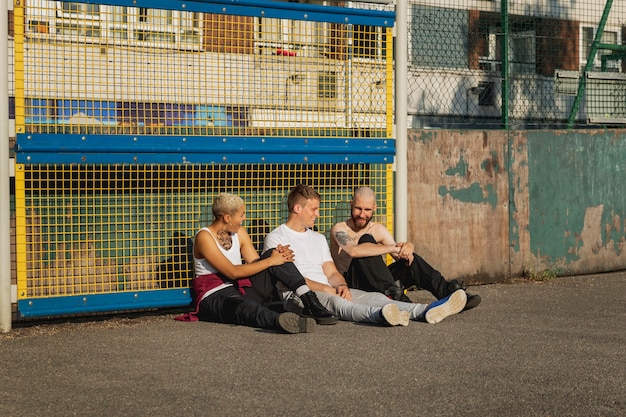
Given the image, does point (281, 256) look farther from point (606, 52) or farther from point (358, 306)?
point (606, 52)

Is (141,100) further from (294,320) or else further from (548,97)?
(548,97)

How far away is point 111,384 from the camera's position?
5.41 metres

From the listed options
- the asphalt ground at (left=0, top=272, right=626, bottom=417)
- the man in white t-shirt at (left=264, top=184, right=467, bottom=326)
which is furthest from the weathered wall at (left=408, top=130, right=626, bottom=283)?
the asphalt ground at (left=0, top=272, right=626, bottom=417)

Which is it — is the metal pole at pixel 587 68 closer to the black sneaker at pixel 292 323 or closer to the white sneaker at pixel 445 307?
the white sneaker at pixel 445 307

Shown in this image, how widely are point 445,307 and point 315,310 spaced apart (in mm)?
968

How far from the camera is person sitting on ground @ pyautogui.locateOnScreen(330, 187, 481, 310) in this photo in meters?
Result: 8.18

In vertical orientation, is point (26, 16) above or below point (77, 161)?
above

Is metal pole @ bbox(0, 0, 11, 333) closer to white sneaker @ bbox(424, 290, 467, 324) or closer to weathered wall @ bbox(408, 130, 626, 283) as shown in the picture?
white sneaker @ bbox(424, 290, 467, 324)

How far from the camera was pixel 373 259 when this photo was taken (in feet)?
27.1

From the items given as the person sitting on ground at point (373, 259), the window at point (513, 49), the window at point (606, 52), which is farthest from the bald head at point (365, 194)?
the window at point (606, 52)

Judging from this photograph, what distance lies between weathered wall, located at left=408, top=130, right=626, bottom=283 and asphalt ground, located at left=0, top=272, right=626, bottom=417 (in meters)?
1.66

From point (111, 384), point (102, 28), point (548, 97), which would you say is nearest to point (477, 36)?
point (548, 97)

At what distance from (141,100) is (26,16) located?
1.06 meters

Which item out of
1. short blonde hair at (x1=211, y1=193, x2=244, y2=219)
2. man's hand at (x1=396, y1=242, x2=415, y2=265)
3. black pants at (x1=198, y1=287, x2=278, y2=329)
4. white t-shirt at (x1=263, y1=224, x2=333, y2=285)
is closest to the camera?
black pants at (x1=198, y1=287, x2=278, y2=329)
